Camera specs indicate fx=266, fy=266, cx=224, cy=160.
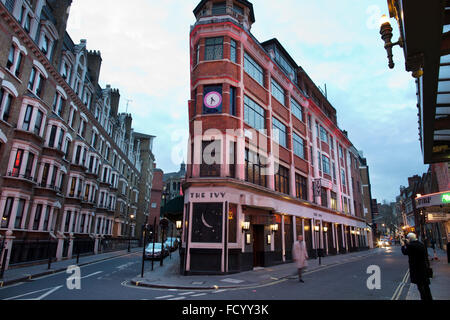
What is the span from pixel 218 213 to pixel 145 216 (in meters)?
47.4

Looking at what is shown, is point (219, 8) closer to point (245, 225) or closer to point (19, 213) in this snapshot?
point (245, 225)

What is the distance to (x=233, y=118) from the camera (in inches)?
727

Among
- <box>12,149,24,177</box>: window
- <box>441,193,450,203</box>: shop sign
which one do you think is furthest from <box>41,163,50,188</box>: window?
<box>441,193,450,203</box>: shop sign

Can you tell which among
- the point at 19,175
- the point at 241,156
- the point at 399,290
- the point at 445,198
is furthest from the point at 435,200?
the point at 19,175

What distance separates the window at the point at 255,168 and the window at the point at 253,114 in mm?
2359

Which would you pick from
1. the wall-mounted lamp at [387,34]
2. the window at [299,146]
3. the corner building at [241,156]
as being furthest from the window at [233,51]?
the wall-mounted lamp at [387,34]

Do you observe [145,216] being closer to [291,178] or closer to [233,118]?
[291,178]

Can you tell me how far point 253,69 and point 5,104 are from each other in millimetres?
18102

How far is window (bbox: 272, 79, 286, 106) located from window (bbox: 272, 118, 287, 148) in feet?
8.16

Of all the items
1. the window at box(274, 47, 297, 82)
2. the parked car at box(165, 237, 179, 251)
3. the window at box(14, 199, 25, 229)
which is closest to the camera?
the window at box(14, 199, 25, 229)

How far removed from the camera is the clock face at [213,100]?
1831cm

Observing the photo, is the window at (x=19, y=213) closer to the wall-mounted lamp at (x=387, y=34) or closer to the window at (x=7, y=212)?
the window at (x=7, y=212)

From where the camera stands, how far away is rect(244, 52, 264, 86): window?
21.2 meters

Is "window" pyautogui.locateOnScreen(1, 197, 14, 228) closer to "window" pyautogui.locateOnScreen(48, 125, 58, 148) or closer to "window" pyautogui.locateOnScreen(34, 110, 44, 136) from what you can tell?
"window" pyautogui.locateOnScreen(34, 110, 44, 136)
